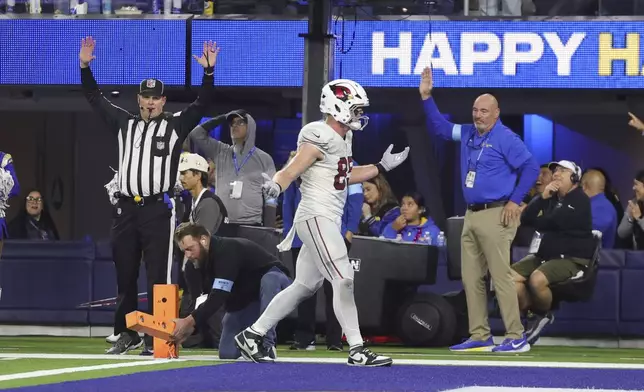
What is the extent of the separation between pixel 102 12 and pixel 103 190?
4121 millimetres

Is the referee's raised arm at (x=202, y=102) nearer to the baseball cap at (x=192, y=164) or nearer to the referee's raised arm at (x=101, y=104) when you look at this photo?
the referee's raised arm at (x=101, y=104)

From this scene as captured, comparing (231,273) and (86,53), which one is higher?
→ (86,53)

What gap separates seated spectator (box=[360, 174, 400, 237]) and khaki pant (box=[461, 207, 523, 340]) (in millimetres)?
2311

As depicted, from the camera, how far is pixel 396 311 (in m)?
12.3

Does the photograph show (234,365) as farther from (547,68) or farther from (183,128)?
(547,68)

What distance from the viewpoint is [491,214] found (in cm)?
1123

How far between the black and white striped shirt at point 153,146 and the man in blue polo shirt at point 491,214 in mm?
2149

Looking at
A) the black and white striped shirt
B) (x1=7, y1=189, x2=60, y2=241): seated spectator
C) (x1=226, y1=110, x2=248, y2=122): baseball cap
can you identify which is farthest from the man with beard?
(x1=7, y1=189, x2=60, y2=241): seated spectator

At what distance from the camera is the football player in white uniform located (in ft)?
29.1

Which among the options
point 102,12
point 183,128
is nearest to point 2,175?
point 183,128

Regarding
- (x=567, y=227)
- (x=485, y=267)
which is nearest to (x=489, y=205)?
(x=485, y=267)

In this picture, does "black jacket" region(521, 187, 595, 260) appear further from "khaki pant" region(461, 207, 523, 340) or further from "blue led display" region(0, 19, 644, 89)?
"blue led display" region(0, 19, 644, 89)

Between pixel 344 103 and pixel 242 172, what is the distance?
138 inches

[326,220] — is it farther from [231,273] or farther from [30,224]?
[30,224]
